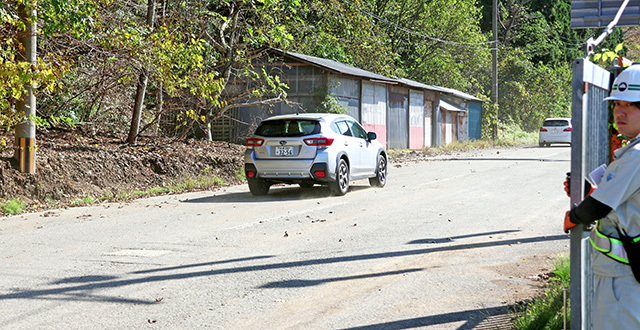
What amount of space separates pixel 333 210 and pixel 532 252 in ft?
15.0

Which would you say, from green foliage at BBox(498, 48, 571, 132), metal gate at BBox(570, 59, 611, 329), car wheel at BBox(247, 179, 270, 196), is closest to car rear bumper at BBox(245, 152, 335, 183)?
car wheel at BBox(247, 179, 270, 196)

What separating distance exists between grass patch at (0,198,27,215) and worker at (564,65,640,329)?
11.4 meters

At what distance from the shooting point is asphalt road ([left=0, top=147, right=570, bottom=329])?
5.86m

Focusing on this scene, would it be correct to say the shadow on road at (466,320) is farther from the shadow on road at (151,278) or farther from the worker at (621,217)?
the worker at (621,217)

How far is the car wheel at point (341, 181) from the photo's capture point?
48.6 ft

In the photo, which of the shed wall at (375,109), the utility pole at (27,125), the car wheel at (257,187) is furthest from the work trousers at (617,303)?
the shed wall at (375,109)

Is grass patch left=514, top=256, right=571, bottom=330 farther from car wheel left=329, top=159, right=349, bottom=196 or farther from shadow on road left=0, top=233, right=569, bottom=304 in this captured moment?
car wheel left=329, top=159, right=349, bottom=196

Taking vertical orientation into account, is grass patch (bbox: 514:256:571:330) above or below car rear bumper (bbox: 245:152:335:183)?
below

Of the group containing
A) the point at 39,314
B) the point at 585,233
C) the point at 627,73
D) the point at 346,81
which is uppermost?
the point at 346,81

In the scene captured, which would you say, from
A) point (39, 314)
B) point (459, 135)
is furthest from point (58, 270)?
point (459, 135)

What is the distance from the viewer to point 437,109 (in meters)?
44.7

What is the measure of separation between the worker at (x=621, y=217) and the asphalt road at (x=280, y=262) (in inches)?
92.3

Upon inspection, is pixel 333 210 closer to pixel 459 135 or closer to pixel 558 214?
pixel 558 214

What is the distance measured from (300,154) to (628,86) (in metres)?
11.5
